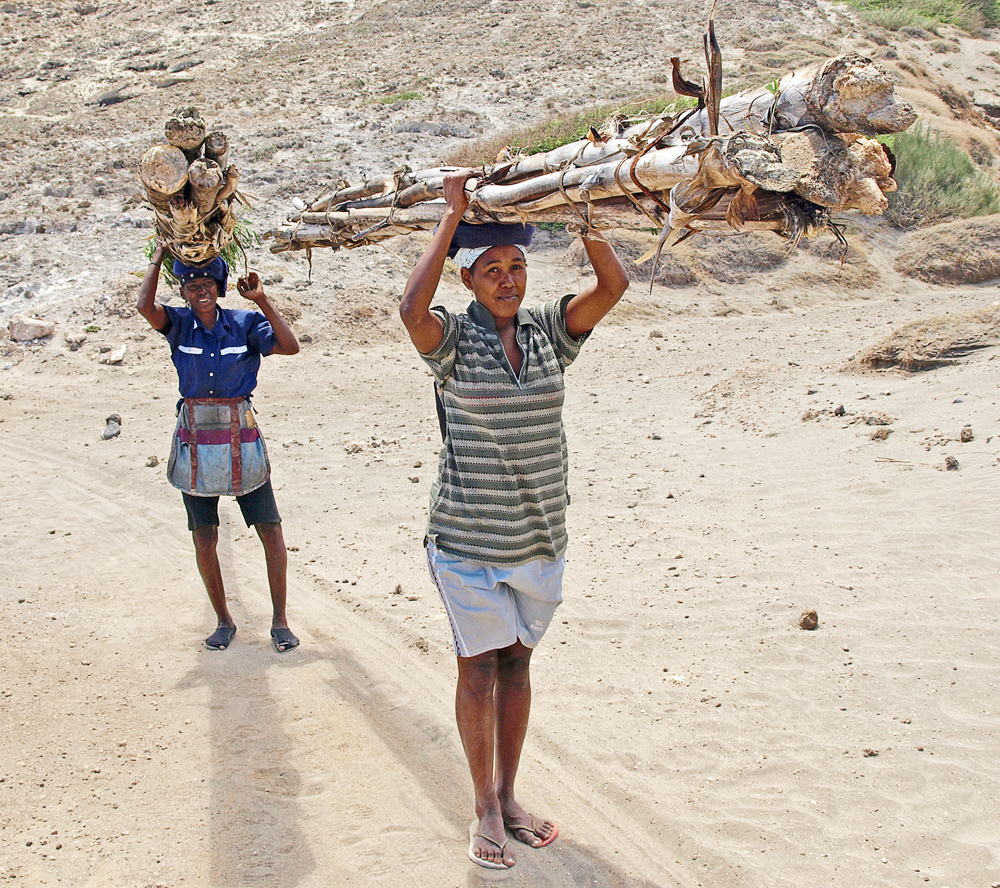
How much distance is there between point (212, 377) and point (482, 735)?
6.96ft

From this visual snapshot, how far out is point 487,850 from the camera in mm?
2674

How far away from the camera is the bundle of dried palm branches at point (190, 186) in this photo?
132 inches

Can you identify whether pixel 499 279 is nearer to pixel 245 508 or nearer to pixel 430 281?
Answer: pixel 430 281

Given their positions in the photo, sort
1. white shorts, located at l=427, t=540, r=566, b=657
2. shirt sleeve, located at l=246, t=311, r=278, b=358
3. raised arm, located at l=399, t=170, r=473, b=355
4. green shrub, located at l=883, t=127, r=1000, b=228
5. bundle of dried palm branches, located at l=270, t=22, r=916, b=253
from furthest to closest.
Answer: green shrub, located at l=883, t=127, r=1000, b=228 < shirt sleeve, located at l=246, t=311, r=278, b=358 < white shorts, located at l=427, t=540, r=566, b=657 < raised arm, located at l=399, t=170, r=473, b=355 < bundle of dried palm branches, located at l=270, t=22, r=916, b=253

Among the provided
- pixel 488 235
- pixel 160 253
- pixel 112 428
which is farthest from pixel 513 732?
pixel 112 428

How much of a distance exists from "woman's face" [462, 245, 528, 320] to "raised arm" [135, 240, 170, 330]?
6.15 feet

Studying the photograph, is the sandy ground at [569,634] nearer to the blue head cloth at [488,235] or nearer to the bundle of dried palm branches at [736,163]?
the blue head cloth at [488,235]

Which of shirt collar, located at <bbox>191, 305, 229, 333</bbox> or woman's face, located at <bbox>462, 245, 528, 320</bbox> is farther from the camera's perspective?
shirt collar, located at <bbox>191, 305, 229, 333</bbox>

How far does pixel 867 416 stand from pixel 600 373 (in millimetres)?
3463

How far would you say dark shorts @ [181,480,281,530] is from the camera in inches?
159

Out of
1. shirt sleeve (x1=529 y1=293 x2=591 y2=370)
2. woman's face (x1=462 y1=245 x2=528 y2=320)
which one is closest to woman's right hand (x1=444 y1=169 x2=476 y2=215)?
woman's face (x1=462 y1=245 x2=528 y2=320)

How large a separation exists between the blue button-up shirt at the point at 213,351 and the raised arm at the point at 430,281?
166 centimetres

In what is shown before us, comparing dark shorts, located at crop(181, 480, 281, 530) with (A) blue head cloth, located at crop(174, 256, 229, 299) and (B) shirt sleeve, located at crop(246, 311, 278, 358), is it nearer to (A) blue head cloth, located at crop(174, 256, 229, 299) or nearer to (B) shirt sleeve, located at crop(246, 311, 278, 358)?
(B) shirt sleeve, located at crop(246, 311, 278, 358)

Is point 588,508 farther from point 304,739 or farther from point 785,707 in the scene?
point 304,739
